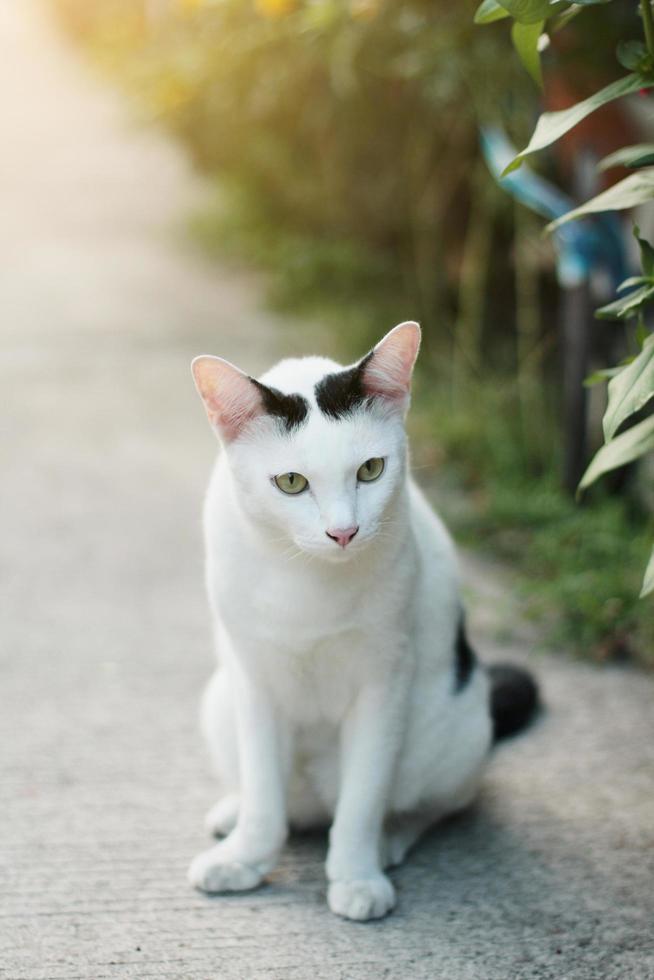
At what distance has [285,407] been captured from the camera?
1.99 meters

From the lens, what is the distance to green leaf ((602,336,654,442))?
180cm

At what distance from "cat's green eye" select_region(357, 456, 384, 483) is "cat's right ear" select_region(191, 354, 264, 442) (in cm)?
21

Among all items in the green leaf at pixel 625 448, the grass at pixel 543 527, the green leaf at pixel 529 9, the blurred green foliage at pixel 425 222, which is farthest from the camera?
the blurred green foliage at pixel 425 222

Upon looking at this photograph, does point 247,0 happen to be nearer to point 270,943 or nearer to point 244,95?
point 244,95

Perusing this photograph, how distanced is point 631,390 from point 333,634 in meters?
0.70

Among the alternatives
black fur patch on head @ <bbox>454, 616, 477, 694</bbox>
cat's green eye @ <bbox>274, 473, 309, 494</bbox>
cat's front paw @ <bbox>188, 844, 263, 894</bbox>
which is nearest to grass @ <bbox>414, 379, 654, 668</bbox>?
black fur patch on head @ <bbox>454, 616, 477, 694</bbox>

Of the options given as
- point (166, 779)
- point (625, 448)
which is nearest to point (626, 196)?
point (625, 448)

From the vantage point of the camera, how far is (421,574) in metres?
2.32

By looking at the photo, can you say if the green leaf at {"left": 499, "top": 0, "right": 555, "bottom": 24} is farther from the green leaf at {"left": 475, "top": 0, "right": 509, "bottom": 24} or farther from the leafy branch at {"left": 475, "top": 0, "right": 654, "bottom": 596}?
the green leaf at {"left": 475, "top": 0, "right": 509, "bottom": 24}

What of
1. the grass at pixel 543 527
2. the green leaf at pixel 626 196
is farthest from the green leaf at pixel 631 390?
the grass at pixel 543 527

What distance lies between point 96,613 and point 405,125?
3.66 m

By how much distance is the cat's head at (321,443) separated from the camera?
1.93m

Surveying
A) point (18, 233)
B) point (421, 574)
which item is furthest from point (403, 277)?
point (421, 574)

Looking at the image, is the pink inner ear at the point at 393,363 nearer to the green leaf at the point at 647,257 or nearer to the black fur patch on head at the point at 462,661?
the green leaf at the point at 647,257
